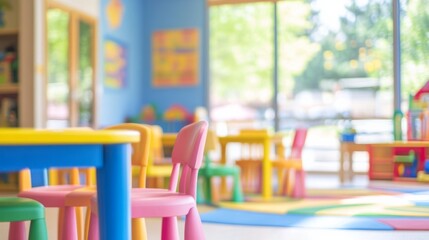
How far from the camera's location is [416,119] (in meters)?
2.46

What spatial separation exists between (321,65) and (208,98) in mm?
1644

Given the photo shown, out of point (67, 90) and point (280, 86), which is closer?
point (67, 90)

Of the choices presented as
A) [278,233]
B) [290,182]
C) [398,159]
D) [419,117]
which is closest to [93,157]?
[398,159]

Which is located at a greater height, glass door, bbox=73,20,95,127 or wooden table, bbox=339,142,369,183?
glass door, bbox=73,20,95,127

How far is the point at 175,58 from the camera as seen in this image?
323 inches

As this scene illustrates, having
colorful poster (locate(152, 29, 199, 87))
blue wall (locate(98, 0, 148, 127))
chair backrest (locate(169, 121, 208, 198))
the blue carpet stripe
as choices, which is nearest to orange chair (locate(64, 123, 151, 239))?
chair backrest (locate(169, 121, 208, 198))

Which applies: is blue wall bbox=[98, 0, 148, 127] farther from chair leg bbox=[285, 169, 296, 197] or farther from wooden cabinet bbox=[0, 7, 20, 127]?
chair leg bbox=[285, 169, 296, 197]

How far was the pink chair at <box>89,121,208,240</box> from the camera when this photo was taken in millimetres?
2010

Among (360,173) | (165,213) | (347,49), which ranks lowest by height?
(360,173)

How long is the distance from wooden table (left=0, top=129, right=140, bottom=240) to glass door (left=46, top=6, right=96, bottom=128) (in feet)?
15.1

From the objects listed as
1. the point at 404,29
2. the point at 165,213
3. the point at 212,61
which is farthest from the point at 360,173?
the point at 165,213

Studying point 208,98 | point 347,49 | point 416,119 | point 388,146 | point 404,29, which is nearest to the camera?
point 388,146

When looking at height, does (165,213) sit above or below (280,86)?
below

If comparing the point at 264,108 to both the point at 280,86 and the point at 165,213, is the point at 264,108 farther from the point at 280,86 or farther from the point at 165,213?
the point at 165,213
